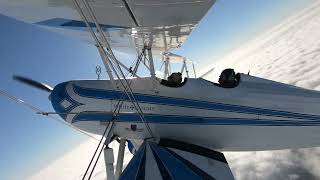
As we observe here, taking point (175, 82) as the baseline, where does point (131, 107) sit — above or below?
below

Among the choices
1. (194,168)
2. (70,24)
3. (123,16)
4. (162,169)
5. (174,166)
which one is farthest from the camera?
(70,24)

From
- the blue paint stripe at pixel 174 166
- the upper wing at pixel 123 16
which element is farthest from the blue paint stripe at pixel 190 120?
the upper wing at pixel 123 16

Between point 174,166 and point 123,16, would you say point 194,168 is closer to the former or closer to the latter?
point 174,166

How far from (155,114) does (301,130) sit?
274cm

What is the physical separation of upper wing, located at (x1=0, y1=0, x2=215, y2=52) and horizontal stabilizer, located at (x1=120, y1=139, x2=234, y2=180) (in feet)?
6.89

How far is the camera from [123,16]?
5793 mm

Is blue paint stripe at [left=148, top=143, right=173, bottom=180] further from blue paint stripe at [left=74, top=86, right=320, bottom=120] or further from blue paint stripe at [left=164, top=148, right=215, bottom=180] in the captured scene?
blue paint stripe at [left=74, top=86, right=320, bottom=120]

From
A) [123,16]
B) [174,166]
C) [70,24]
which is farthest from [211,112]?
[70,24]

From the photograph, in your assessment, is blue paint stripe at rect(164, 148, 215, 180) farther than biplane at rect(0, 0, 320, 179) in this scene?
No

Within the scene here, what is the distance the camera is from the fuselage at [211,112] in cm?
648

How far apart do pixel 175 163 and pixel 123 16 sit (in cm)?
269

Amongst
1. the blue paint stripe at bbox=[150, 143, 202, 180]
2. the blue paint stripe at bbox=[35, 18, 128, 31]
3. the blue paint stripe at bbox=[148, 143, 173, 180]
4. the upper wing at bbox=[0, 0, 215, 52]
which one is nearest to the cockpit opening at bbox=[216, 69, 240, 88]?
the upper wing at bbox=[0, 0, 215, 52]

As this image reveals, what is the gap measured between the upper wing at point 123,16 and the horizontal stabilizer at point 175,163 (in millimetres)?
2099

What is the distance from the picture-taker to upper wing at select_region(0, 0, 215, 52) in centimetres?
537
